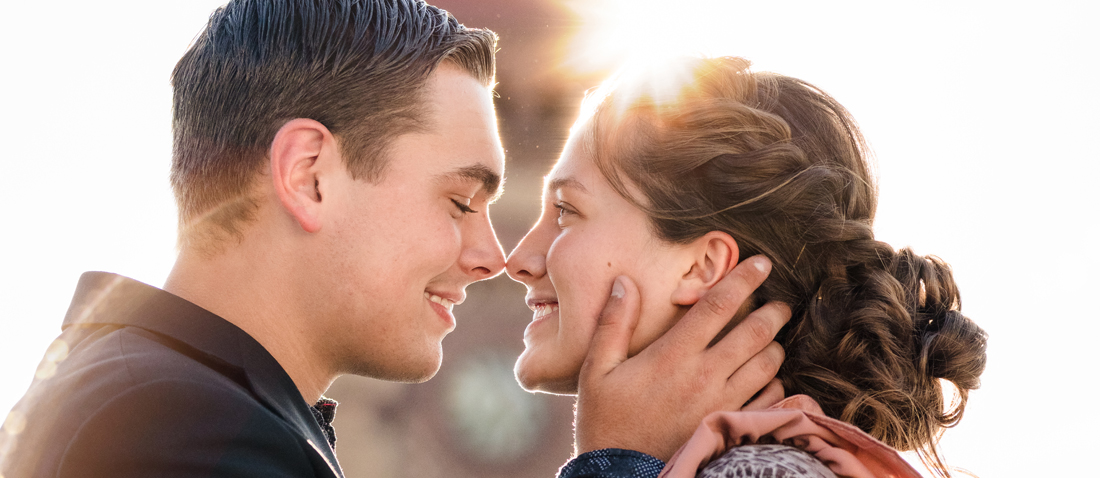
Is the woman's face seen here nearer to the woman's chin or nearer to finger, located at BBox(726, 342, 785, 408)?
the woman's chin

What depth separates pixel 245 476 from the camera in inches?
39.4

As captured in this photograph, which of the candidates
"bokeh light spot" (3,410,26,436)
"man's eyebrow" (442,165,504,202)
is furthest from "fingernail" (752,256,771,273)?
"bokeh light spot" (3,410,26,436)

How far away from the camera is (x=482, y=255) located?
1.86 meters

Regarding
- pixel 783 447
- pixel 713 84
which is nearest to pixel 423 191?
pixel 713 84

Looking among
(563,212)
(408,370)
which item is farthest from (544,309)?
(408,370)

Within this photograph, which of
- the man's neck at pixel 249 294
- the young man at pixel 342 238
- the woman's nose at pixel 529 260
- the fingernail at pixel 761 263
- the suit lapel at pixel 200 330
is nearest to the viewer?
the suit lapel at pixel 200 330

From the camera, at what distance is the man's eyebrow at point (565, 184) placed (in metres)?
1.73

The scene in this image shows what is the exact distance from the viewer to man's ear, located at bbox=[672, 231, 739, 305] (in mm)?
1624

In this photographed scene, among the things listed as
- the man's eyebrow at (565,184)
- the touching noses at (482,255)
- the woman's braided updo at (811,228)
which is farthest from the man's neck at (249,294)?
the woman's braided updo at (811,228)

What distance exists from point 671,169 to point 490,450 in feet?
16.0

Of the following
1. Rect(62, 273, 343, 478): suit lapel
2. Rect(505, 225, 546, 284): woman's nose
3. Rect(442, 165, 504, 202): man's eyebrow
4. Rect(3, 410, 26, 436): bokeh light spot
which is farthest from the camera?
Rect(505, 225, 546, 284): woman's nose

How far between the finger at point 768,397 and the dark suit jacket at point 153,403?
86cm

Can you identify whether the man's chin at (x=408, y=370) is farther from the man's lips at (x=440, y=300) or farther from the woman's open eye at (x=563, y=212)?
the woman's open eye at (x=563, y=212)

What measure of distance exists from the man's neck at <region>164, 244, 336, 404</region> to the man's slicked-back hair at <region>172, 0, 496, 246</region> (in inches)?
2.8
